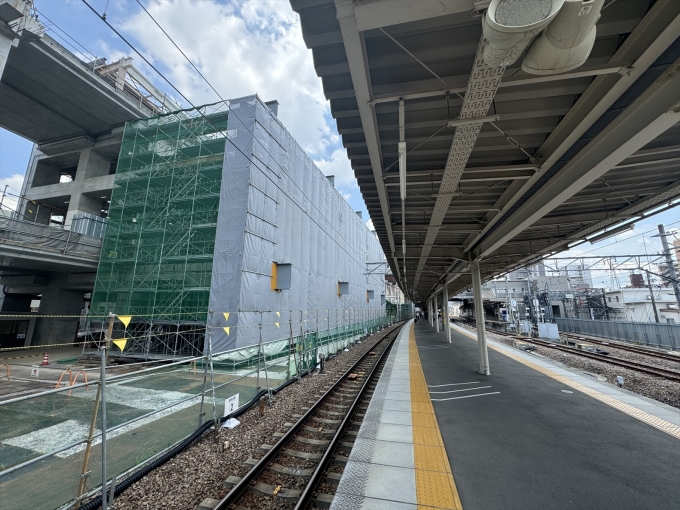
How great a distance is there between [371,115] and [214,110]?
1696 cm

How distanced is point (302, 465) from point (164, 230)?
47.7 ft

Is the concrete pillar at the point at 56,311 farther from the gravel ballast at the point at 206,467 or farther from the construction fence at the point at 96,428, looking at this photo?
the gravel ballast at the point at 206,467

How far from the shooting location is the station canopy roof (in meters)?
2.63

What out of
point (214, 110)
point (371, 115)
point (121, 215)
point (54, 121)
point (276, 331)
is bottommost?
point (276, 331)

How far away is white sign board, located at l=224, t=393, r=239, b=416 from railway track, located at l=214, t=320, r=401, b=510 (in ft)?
4.12

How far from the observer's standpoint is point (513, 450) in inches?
177

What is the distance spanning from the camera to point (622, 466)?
13.2 ft

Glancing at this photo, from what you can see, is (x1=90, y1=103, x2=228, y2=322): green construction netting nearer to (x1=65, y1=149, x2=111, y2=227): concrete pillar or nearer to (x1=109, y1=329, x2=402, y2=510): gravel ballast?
(x1=65, y1=149, x2=111, y2=227): concrete pillar

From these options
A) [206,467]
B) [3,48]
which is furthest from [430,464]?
[3,48]

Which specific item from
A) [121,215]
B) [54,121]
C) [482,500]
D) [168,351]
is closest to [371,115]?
[482,500]

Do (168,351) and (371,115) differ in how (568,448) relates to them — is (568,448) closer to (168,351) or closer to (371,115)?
(371,115)

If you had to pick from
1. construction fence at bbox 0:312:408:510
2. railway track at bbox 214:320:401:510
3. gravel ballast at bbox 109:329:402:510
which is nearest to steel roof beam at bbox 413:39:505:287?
construction fence at bbox 0:312:408:510

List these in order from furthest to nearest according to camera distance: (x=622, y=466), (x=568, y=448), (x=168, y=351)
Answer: (x=168, y=351) → (x=568, y=448) → (x=622, y=466)

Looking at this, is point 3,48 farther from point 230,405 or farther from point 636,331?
point 636,331
